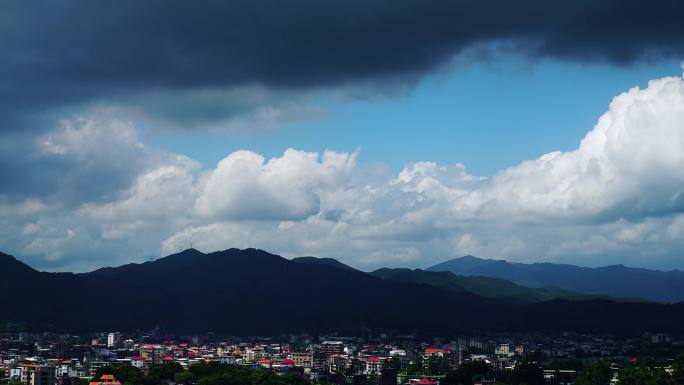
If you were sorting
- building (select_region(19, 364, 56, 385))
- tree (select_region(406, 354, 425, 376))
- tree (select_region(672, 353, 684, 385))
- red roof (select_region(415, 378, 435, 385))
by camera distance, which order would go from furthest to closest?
1. tree (select_region(406, 354, 425, 376))
2. red roof (select_region(415, 378, 435, 385))
3. building (select_region(19, 364, 56, 385))
4. tree (select_region(672, 353, 684, 385))

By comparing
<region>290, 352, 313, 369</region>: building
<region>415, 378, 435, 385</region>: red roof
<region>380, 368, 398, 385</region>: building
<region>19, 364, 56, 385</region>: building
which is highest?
<region>290, 352, 313, 369</region>: building

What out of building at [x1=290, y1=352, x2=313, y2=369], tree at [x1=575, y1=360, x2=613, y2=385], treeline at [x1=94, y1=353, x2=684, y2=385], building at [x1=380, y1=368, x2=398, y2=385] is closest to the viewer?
treeline at [x1=94, y1=353, x2=684, y2=385]

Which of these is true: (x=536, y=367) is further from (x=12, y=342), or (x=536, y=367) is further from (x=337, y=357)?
(x=12, y=342)

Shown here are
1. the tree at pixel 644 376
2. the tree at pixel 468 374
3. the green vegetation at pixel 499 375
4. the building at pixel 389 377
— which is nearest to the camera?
the tree at pixel 644 376

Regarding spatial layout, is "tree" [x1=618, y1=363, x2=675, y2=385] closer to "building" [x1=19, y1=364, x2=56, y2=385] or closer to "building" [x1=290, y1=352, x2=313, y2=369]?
"building" [x1=19, y1=364, x2=56, y2=385]

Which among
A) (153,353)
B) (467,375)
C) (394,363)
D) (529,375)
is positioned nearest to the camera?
(529,375)

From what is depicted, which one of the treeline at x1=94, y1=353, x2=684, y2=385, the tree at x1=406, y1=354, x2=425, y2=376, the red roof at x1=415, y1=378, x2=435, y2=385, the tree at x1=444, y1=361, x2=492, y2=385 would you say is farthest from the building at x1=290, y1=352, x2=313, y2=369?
the treeline at x1=94, y1=353, x2=684, y2=385

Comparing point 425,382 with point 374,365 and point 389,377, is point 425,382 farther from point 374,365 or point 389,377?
point 374,365

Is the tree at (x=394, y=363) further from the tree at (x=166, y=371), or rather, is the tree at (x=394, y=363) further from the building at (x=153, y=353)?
the tree at (x=166, y=371)

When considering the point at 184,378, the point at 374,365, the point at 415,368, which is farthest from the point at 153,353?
the point at 184,378

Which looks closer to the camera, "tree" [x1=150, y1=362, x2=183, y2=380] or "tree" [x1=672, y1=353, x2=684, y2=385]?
"tree" [x1=672, y1=353, x2=684, y2=385]

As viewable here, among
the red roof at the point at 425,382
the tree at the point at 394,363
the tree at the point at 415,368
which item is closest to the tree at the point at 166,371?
the red roof at the point at 425,382
